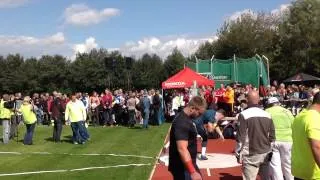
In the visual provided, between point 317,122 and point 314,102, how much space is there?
0.92 feet

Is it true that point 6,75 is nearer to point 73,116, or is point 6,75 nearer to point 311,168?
point 73,116

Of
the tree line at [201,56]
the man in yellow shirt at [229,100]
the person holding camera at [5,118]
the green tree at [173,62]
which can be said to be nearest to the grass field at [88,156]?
the person holding camera at [5,118]

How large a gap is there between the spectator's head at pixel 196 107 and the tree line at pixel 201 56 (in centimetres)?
3021

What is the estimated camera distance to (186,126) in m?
7.05

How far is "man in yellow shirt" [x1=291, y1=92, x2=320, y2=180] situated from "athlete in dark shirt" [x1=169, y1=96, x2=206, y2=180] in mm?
1455

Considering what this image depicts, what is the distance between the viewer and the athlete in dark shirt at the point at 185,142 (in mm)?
6957

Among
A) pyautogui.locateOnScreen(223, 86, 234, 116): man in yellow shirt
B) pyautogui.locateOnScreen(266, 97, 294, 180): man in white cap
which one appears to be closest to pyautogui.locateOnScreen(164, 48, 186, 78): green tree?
pyautogui.locateOnScreen(223, 86, 234, 116): man in yellow shirt

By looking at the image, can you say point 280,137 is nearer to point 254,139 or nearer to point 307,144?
point 254,139

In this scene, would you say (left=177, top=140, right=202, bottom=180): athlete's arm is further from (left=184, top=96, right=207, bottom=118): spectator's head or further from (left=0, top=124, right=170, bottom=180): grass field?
(left=0, top=124, right=170, bottom=180): grass field

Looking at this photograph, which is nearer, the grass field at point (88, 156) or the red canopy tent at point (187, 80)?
the grass field at point (88, 156)

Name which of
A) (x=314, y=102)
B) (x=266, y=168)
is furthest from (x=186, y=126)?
(x=266, y=168)

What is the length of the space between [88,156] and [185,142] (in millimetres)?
10290

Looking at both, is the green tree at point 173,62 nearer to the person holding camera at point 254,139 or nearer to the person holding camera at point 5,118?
the person holding camera at point 5,118

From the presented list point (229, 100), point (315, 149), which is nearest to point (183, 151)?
point (315, 149)
